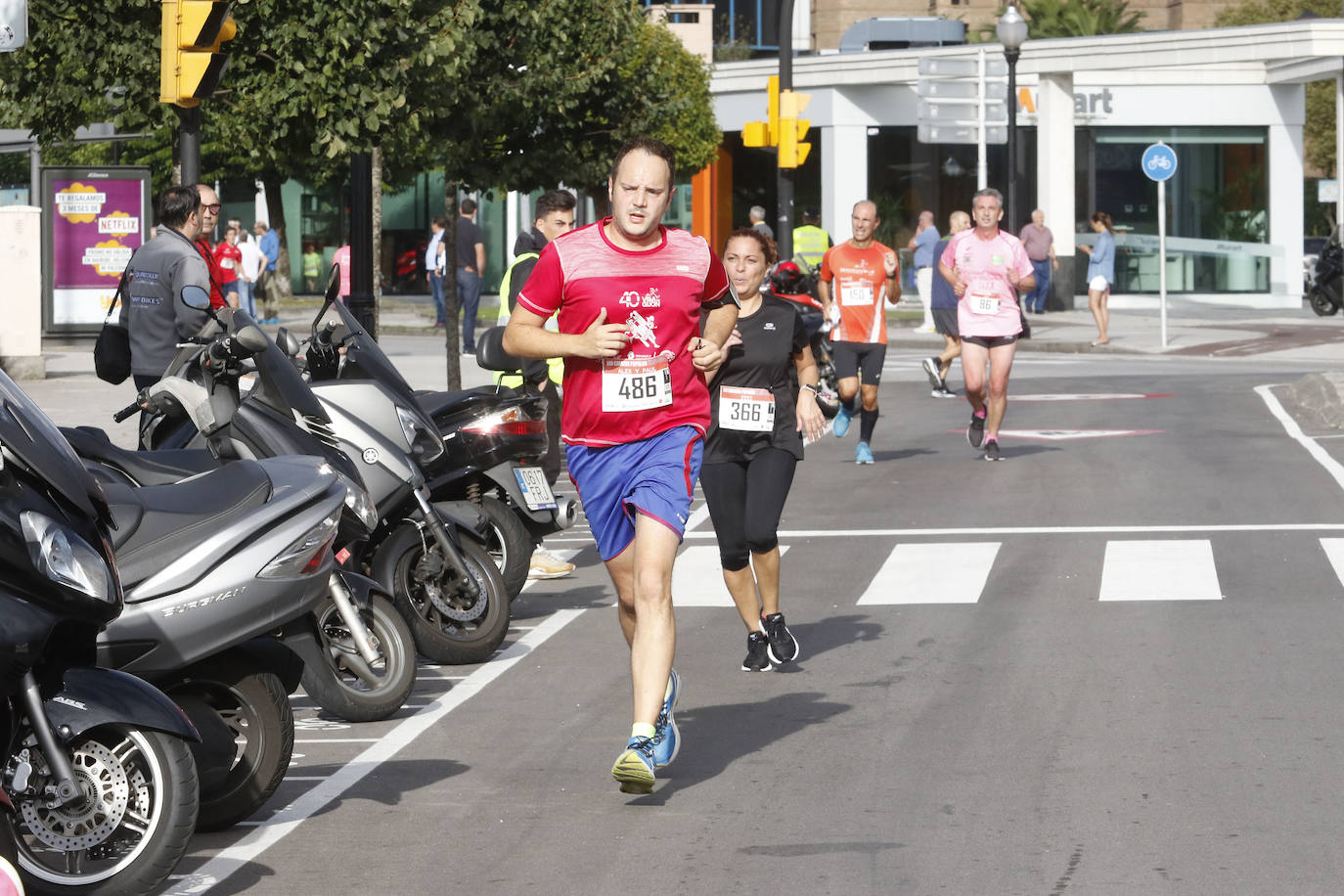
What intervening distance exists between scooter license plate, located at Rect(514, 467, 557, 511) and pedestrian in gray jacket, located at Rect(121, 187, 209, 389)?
5.62ft

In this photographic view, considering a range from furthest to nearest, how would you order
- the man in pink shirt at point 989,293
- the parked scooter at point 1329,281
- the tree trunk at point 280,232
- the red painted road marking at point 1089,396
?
the tree trunk at point 280,232
the parked scooter at point 1329,281
the red painted road marking at point 1089,396
the man in pink shirt at point 989,293

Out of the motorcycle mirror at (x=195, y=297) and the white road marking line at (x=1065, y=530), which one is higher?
the motorcycle mirror at (x=195, y=297)

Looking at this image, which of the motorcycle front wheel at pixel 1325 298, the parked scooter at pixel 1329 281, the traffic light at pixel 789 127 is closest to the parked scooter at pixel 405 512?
the traffic light at pixel 789 127

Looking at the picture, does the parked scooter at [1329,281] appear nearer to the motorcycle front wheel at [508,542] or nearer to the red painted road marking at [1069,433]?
the red painted road marking at [1069,433]

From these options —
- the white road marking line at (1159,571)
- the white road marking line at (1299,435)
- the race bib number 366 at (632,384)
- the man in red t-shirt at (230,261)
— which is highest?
the man in red t-shirt at (230,261)

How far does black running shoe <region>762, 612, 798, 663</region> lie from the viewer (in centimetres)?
→ 871

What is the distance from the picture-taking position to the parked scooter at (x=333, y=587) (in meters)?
7.35

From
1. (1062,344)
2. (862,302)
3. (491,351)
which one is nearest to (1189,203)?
(1062,344)

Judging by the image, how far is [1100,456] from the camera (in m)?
16.7

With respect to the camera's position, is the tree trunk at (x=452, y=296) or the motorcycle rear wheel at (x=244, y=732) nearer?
the motorcycle rear wheel at (x=244, y=732)

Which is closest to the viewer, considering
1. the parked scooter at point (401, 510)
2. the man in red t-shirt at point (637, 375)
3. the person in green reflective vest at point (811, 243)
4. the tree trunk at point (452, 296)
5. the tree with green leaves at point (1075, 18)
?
the man in red t-shirt at point (637, 375)

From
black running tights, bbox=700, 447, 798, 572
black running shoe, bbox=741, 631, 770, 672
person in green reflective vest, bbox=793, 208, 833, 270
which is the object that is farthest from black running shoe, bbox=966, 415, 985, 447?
person in green reflective vest, bbox=793, 208, 833, 270

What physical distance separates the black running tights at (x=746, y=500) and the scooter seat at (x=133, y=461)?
252cm

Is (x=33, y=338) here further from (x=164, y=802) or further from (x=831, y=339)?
(x=164, y=802)
